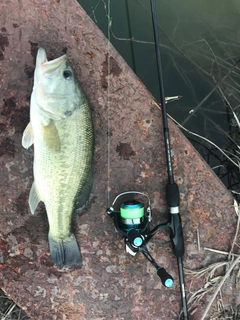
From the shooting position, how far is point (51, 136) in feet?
7.93

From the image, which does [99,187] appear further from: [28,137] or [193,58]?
[193,58]

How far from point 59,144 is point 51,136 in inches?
3.2

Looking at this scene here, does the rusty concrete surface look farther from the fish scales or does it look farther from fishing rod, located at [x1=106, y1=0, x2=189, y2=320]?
the fish scales

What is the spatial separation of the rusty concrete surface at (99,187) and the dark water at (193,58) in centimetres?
67

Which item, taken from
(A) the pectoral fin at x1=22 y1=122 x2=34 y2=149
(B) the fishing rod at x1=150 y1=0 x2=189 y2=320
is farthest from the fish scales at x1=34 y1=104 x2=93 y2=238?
(B) the fishing rod at x1=150 y1=0 x2=189 y2=320

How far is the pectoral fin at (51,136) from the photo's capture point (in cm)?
241

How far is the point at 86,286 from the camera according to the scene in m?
2.91

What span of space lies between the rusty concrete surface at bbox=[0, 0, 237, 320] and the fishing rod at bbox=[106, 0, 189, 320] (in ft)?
0.36

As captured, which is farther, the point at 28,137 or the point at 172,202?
the point at 172,202

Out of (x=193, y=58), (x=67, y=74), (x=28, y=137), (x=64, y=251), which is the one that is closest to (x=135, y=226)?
(x=64, y=251)

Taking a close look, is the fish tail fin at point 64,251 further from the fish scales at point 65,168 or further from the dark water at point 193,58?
the dark water at point 193,58

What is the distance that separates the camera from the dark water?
11.6 ft

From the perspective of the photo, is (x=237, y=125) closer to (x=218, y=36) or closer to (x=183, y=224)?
(x=218, y=36)

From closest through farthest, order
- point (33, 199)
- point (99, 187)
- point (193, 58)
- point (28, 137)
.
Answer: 1. point (28, 137)
2. point (33, 199)
3. point (99, 187)
4. point (193, 58)
